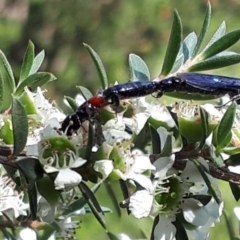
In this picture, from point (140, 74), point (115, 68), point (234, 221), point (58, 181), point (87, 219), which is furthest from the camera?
point (115, 68)

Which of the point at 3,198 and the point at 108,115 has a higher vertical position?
the point at 108,115

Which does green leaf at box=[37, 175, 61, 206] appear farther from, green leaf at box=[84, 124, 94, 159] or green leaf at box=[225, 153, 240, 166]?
green leaf at box=[225, 153, 240, 166]

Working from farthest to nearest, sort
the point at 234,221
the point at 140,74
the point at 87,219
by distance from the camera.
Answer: the point at 87,219 → the point at 234,221 → the point at 140,74

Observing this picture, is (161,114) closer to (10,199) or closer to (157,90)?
(157,90)

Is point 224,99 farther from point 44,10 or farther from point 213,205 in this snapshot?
point 44,10

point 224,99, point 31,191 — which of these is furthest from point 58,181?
point 224,99

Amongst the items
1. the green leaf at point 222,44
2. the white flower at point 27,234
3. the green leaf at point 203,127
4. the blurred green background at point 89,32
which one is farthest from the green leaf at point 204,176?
the blurred green background at point 89,32

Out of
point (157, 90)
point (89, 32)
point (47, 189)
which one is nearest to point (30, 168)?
point (47, 189)
